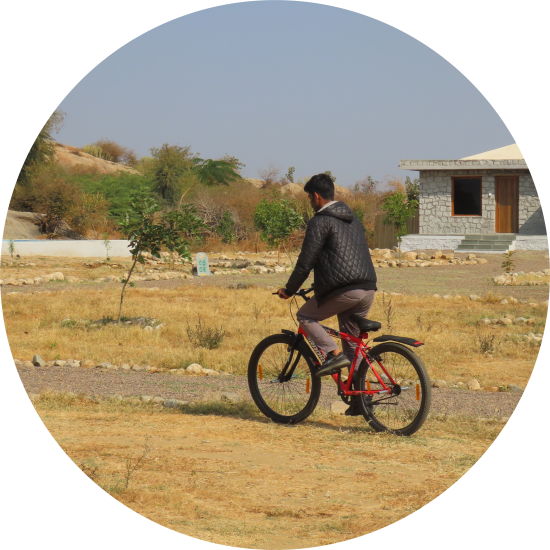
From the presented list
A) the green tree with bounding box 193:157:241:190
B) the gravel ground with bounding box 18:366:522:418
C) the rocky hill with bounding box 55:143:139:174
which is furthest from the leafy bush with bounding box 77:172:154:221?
the gravel ground with bounding box 18:366:522:418

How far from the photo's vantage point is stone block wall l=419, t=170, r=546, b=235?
31859 mm

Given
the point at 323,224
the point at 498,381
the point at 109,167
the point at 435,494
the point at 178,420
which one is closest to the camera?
the point at 435,494

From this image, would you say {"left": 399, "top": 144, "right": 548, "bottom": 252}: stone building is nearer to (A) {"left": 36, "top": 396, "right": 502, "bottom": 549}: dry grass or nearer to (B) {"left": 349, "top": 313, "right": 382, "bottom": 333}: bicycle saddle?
(A) {"left": 36, "top": 396, "right": 502, "bottom": 549}: dry grass

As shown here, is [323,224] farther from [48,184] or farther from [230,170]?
[48,184]

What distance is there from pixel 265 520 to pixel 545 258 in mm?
24564

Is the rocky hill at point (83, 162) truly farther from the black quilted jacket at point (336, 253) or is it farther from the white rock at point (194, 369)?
the black quilted jacket at point (336, 253)

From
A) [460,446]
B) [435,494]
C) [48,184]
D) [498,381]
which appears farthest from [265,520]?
[48,184]

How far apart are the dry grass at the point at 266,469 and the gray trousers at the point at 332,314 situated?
64 centimetres

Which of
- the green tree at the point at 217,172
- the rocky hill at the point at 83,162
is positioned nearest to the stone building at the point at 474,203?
the green tree at the point at 217,172

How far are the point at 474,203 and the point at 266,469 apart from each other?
1070 inches

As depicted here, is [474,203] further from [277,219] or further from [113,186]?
[113,186]

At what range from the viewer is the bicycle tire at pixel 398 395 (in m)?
6.67

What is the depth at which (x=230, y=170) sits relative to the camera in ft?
90.9

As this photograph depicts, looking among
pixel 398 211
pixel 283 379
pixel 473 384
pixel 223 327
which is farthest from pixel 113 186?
pixel 283 379
